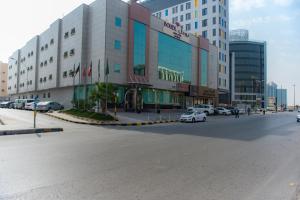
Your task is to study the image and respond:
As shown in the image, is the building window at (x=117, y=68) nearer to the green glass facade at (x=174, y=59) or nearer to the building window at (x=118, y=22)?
the building window at (x=118, y=22)

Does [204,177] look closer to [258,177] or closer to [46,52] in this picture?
[258,177]

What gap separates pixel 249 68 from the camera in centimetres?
12431

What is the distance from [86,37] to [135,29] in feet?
25.6

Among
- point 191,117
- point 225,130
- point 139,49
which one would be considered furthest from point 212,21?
point 225,130

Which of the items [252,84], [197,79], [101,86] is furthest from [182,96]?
[252,84]

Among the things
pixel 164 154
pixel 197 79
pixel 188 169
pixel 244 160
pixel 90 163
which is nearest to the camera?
pixel 188 169

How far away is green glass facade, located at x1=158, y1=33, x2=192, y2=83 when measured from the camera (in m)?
46.9

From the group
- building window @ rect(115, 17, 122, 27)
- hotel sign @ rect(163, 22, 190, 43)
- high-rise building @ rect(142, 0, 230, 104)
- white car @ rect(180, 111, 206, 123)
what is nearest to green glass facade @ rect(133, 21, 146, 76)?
building window @ rect(115, 17, 122, 27)

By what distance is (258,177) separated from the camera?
21.2ft

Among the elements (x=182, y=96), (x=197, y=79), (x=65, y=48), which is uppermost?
(x=65, y=48)

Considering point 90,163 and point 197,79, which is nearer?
point 90,163

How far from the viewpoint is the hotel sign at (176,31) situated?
48.1 m

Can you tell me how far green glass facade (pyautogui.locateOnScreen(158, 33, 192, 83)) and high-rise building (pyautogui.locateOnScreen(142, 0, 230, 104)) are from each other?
15878 millimetres

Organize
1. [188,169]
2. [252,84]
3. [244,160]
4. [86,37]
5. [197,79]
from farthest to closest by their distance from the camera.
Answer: [252,84], [197,79], [86,37], [244,160], [188,169]
